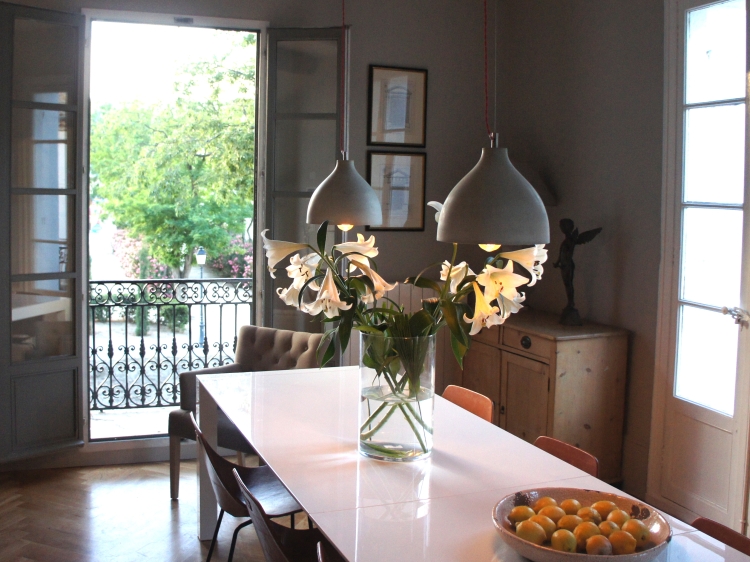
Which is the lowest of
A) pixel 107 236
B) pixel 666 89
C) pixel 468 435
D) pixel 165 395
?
pixel 165 395

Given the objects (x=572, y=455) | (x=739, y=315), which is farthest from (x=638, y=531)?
(x=739, y=315)

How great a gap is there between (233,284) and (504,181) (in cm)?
573

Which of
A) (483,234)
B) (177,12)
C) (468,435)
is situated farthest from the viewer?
(177,12)

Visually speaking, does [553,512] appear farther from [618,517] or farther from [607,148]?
[607,148]

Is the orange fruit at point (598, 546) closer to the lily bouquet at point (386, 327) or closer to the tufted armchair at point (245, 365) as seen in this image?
the lily bouquet at point (386, 327)

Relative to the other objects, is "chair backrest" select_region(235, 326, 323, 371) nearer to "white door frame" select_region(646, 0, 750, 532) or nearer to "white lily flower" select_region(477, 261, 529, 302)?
"white door frame" select_region(646, 0, 750, 532)

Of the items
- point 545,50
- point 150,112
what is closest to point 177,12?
point 545,50

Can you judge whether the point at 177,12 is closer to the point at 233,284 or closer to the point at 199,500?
the point at 199,500

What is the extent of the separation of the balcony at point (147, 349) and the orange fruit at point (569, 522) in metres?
3.51

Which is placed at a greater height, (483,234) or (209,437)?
(483,234)

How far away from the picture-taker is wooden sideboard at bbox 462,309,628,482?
3730 millimetres

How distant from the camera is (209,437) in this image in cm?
323

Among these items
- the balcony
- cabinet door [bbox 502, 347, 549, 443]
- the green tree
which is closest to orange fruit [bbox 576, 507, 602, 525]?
cabinet door [bbox 502, 347, 549, 443]

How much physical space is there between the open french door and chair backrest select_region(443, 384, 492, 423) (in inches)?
89.9
